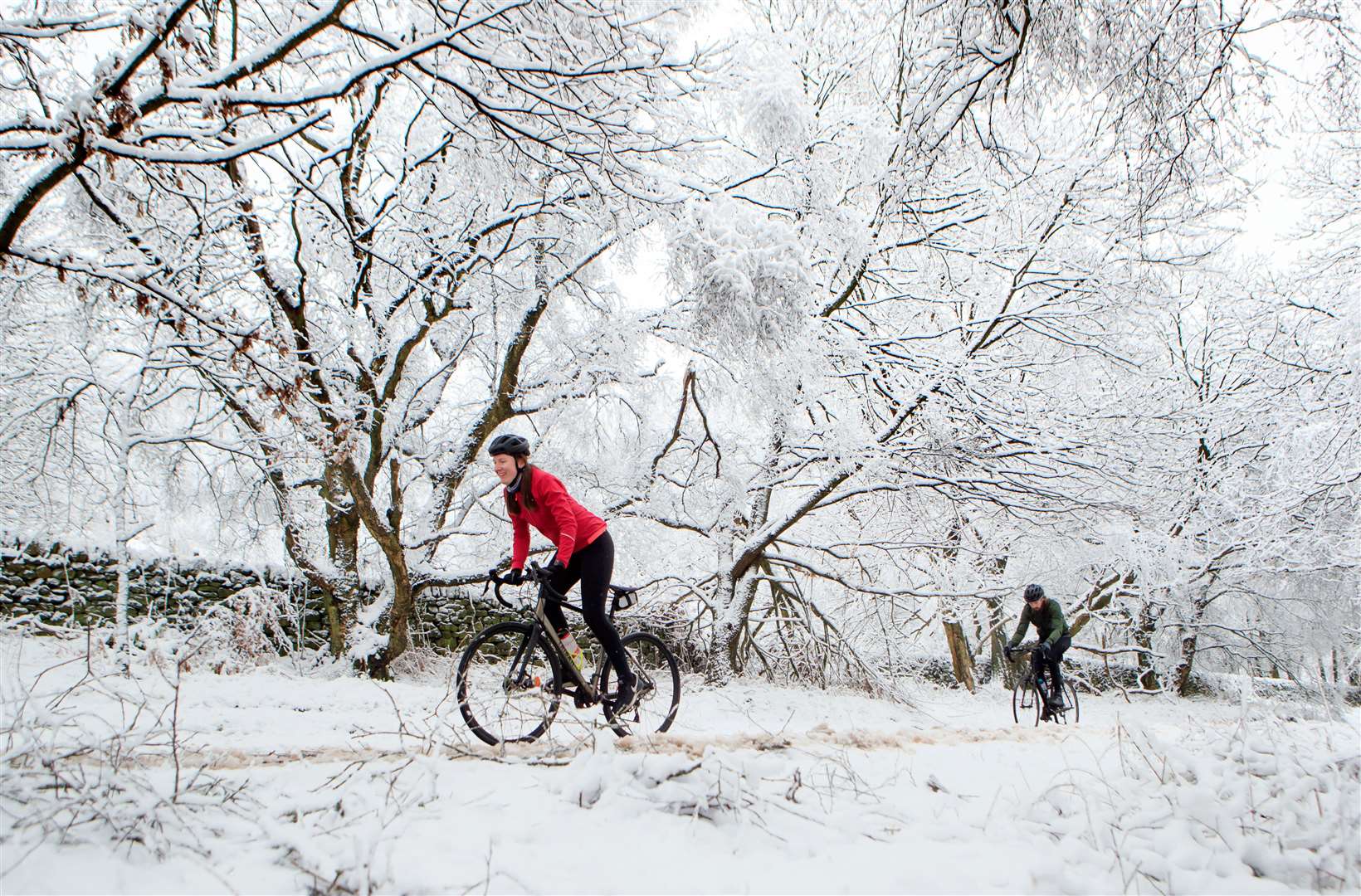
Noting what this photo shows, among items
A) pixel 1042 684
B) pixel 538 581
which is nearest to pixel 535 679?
pixel 538 581

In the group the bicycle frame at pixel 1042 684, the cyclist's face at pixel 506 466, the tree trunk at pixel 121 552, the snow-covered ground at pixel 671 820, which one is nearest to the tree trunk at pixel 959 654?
the bicycle frame at pixel 1042 684

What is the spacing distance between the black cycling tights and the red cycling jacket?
8 centimetres

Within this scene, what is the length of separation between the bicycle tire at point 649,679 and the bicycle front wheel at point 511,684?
15.3 inches

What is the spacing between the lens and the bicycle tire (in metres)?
4.46

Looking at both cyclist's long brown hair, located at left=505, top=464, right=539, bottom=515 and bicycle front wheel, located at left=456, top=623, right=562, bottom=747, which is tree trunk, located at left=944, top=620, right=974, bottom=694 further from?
cyclist's long brown hair, located at left=505, top=464, right=539, bottom=515

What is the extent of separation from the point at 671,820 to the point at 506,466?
2.39m

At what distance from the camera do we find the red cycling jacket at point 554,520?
3.98 meters

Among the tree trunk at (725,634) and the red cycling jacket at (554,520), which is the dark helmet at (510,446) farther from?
the tree trunk at (725,634)

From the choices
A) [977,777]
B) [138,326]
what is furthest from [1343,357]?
[138,326]

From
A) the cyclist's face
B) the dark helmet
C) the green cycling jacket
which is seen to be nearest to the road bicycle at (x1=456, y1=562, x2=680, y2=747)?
the cyclist's face

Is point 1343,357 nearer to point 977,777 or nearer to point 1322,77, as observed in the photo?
point 1322,77

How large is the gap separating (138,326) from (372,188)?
3.24m

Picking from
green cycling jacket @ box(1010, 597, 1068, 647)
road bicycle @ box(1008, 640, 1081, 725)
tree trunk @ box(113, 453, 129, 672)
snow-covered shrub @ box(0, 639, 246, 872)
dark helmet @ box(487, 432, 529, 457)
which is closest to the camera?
snow-covered shrub @ box(0, 639, 246, 872)

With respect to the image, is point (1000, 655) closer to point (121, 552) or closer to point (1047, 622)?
point (1047, 622)
